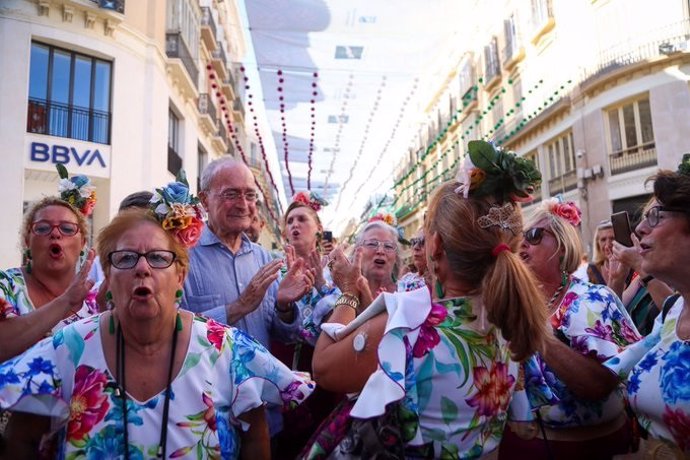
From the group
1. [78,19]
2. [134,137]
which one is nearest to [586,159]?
[134,137]

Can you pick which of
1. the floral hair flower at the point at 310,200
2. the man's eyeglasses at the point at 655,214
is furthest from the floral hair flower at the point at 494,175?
the floral hair flower at the point at 310,200

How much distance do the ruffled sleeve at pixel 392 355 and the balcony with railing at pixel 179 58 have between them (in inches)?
597

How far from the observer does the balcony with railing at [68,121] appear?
12125 mm

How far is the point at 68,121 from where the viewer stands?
12.6 m

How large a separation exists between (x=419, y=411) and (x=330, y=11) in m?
7.41

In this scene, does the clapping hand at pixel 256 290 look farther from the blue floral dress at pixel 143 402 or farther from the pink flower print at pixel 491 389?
the pink flower print at pixel 491 389

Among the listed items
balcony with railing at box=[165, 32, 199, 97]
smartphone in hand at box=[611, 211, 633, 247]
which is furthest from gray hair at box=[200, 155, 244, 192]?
balcony with railing at box=[165, 32, 199, 97]

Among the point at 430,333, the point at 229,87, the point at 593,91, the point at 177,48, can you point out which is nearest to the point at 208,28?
the point at 229,87

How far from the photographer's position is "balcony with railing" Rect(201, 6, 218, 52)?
19062mm

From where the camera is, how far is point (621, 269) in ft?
13.4

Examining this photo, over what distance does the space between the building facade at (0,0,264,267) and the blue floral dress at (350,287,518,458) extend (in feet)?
32.2

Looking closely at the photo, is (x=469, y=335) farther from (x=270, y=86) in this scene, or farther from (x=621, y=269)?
(x=270, y=86)

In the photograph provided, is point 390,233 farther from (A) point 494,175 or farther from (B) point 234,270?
(A) point 494,175

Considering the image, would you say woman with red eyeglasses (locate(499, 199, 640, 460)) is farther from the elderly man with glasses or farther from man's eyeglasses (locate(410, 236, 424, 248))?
man's eyeglasses (locate(410, 236, 424, 248))
